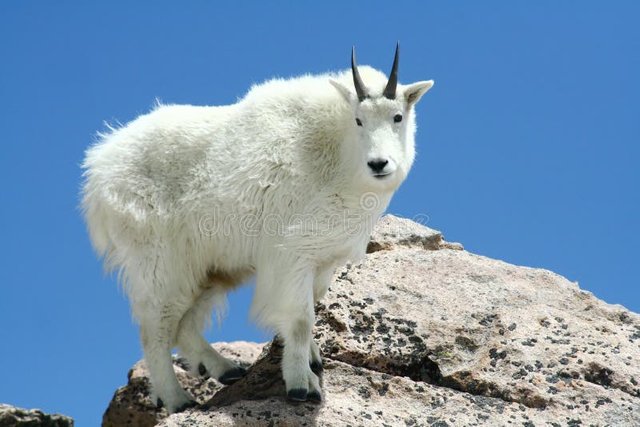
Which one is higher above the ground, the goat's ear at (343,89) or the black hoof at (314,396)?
the goat's ear at (343,89)

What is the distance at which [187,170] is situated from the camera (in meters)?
9.34

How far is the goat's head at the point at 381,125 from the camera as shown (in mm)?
8477

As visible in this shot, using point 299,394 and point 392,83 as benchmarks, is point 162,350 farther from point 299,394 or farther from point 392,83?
point 392,83

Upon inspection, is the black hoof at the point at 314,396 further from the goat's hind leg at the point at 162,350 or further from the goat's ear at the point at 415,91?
the goat's ear at the point at 415,91

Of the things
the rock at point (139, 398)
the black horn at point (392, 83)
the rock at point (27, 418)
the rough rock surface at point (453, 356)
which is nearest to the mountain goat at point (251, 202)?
the black horn at point (392, 83)

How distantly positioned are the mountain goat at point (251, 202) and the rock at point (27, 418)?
3.66 feet

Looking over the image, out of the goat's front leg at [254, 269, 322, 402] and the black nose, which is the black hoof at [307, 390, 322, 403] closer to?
the goat's front leg at [254, 269, 322, 402]

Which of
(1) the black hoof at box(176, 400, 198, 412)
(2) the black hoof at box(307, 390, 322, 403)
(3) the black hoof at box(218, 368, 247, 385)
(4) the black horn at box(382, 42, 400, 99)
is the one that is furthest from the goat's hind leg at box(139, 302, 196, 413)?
(4) the black horn at box(382, 42, 400, 99)

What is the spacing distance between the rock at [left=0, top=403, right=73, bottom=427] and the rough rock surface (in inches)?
51.9

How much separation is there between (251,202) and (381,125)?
1.41 meters

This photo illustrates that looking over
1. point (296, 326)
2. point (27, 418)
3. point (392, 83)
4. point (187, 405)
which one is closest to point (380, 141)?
point (392, 83)

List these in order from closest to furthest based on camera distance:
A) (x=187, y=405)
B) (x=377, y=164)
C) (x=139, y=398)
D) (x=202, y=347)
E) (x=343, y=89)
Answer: (x=377, y=164)
(x=343, y=89)
(x=187, y=405)
(x=202, y=347)
(x=139, y=398)

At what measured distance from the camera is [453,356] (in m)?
9.23

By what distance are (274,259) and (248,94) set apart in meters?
1.88
